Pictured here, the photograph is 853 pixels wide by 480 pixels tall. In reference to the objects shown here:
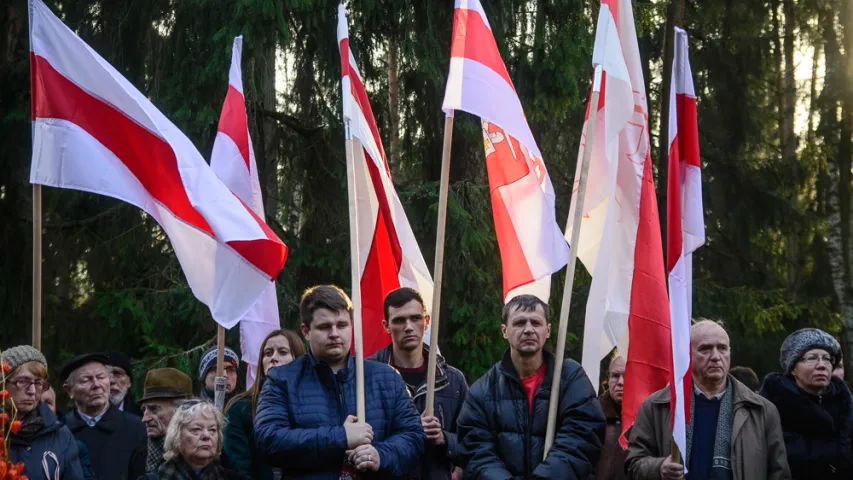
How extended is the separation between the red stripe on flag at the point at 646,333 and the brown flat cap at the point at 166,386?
100 inches

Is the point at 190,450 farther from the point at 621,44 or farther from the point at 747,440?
the point at 621,44

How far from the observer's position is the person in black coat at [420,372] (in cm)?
630

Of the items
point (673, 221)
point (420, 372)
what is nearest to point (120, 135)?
point (420, 372)

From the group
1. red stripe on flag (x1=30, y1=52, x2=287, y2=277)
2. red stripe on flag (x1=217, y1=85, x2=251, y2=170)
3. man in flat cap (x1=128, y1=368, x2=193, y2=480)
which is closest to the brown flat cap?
man in flat cap (x1=128, y1=368, x2=193, y2=480)

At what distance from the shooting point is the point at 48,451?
607 cm

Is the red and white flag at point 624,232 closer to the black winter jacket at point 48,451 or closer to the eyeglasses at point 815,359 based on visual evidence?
the eyeglasses at point 815,359

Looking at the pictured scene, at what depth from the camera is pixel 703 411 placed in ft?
20.1

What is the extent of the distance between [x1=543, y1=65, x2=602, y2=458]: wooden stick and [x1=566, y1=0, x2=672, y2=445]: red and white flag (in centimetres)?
28

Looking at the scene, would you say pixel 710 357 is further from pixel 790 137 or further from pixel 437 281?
pixel 790 137

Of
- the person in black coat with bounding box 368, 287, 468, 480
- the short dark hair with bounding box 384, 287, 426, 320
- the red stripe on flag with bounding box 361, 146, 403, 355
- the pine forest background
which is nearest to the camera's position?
the person in black coat with bounding box 368, 287, 468, 480

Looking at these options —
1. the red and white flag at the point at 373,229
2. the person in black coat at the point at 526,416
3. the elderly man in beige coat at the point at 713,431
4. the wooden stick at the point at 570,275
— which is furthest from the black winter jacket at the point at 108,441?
the elderly man in beige coat at the point at 713,431

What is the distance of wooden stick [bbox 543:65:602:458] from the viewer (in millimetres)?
5867

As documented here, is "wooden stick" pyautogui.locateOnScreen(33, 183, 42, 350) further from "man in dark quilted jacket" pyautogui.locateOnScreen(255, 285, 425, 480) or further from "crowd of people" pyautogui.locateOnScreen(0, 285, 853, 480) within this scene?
"man in dark quilted jacket" pyautogui.locateOnScreen(255, 285, 425, 480)

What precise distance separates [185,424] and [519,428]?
1.58 meters
